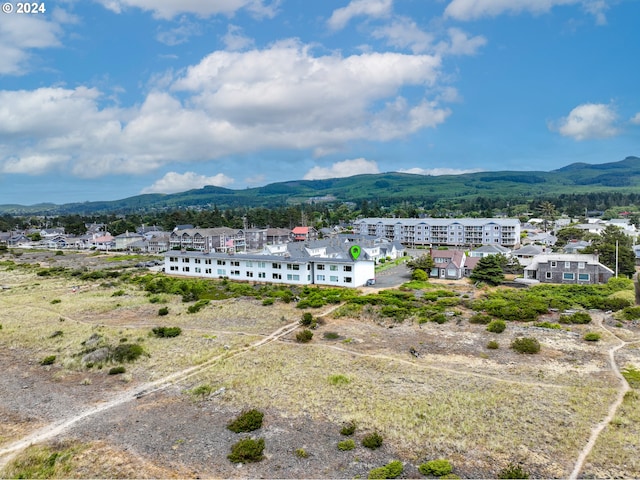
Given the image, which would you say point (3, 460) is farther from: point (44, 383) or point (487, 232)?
point (487, 232)

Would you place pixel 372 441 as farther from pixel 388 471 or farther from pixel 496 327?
pixel 496 327

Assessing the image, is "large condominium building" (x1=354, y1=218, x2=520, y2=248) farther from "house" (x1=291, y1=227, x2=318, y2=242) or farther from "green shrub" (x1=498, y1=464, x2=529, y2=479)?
"green shrub" (x1=498, y1=464, x2=529, y2=479)

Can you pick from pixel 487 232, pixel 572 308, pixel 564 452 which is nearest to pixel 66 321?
pixel 564 452

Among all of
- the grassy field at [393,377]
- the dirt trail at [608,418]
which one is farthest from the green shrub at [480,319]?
the dirt trail at [608,418]

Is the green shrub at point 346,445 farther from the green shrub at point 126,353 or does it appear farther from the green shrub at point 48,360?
the green shrub at point 48,360

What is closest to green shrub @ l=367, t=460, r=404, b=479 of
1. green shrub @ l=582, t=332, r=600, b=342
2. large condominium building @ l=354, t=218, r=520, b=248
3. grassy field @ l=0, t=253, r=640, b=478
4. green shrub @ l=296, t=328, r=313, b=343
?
grassy field @ l=0, t=253, r=640, b=478

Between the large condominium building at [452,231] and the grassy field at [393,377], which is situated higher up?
the large condominium building at [452,231]

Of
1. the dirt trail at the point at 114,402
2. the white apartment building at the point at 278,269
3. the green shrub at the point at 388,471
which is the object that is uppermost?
the white apartment building at the point at 278,269
